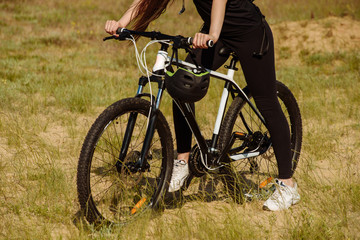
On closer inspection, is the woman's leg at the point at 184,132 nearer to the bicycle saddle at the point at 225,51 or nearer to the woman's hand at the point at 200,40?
the bicycle saddle at the point at 225,51

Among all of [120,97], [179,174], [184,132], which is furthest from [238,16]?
[120,97]

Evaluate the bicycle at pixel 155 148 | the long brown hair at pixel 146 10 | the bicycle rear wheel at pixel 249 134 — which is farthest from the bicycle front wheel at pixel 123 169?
the long brown hair at pixel 146 10

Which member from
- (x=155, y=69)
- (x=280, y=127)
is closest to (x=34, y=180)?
(x=155, y=69)

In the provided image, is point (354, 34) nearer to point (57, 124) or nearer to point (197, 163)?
point (57, 124)

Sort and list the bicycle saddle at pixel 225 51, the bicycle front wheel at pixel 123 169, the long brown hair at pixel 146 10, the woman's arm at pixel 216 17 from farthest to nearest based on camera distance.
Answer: the bicycle saddle at pixel 225 51
the long brown hair at pixel 146 10
the woman's arm at pixel 216 17
the bicycle front wheel at pixel 123 169

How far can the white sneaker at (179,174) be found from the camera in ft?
11.5

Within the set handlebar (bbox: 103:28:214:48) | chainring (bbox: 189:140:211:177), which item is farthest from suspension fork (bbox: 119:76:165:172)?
chainring (bbox: 189:140:211:177)

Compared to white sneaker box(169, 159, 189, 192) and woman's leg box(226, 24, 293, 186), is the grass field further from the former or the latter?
woman's leg box(226, 24, 293, 186)


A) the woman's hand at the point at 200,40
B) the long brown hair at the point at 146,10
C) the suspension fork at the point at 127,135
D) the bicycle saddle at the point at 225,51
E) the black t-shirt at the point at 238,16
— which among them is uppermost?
the long brown hair at the point at 146,10

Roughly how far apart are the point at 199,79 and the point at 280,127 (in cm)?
86

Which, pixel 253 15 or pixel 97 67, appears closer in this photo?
pixel 253 15

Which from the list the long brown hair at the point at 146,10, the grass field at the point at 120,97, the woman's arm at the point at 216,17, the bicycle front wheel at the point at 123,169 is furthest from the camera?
the long brown hair at the point at 146,10

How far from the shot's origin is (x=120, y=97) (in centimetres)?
656

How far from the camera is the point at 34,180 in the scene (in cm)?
401
